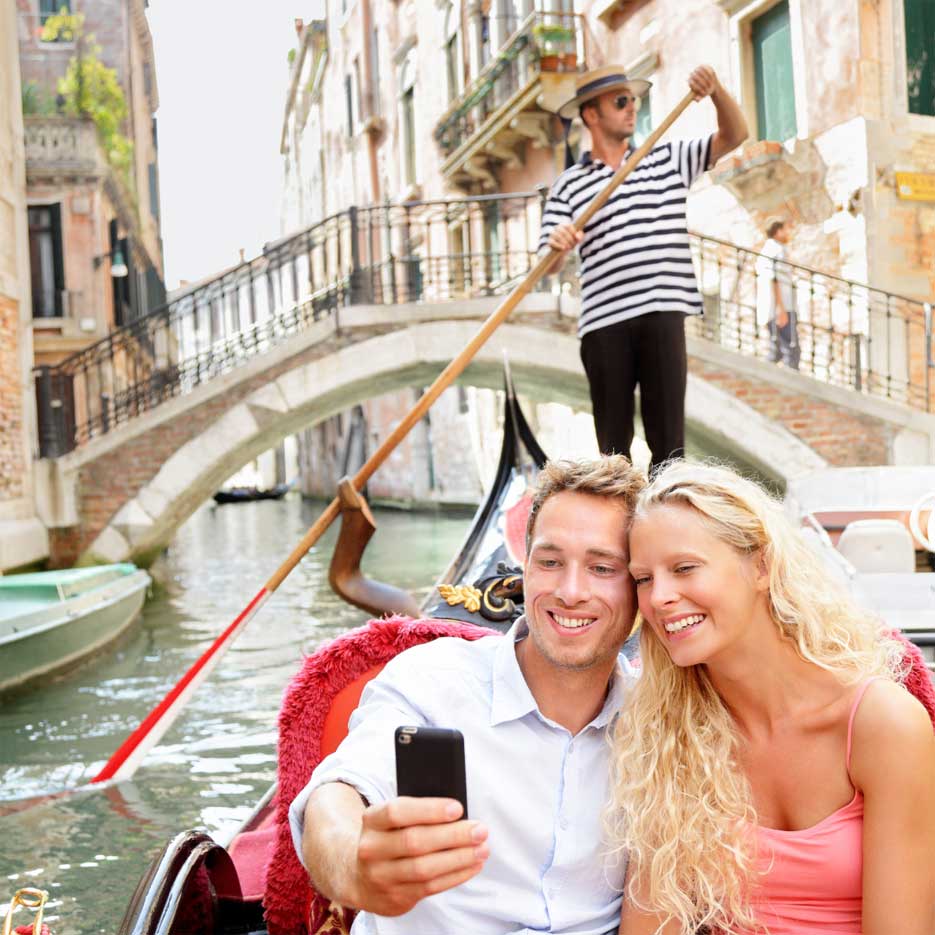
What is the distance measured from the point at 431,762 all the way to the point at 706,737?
0.39 meters

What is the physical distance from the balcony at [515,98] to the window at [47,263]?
2886 mm

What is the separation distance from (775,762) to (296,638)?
3900 millimetres

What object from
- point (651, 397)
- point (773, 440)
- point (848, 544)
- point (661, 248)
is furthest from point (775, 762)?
point (773, 440)

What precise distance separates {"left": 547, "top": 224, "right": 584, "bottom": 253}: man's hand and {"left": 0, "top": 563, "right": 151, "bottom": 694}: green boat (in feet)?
7.48

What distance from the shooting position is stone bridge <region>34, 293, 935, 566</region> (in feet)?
17.2

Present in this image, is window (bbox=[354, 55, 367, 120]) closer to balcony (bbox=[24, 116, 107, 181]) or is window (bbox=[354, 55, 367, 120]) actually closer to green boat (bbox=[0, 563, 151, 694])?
balcony (bbox=[24, 116, 107, 181])

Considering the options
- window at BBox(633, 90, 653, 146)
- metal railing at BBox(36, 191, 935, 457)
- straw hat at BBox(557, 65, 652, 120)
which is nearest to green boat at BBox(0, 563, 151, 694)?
→ metal railing at BBox(36, 191, 935, 457)

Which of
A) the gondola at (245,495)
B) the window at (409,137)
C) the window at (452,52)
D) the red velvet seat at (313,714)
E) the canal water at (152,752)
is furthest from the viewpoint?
the gondola at (245,495)

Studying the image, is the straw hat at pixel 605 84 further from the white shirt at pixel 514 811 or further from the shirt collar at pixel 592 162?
the white shirt at pixel 514 811

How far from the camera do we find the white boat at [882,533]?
7.64 ft

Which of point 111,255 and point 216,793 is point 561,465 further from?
point 111,255

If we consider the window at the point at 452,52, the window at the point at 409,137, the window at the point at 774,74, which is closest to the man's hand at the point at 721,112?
the window at the point at 774,74

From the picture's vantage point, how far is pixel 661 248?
194 centimetres

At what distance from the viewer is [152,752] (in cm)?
303
